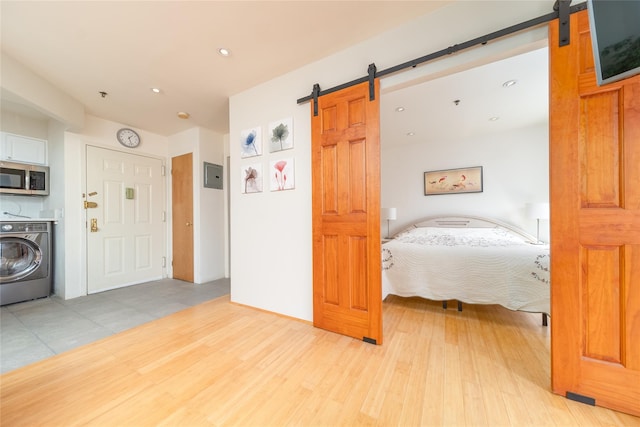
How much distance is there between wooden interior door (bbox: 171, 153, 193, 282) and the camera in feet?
11.7

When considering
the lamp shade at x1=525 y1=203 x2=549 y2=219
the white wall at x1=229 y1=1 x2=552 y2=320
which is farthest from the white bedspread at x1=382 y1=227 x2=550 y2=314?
the lamp shade at x1=525 y1=203 x2=549 y2=219

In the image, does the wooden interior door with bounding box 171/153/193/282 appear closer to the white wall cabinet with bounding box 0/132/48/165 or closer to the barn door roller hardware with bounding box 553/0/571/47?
the white wall cabinet with bounding box 0/132/48/165

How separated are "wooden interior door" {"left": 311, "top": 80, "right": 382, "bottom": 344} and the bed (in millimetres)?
741

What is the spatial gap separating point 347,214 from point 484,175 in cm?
361

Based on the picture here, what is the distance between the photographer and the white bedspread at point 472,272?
1.95 meters

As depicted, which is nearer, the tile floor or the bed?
the tile floor

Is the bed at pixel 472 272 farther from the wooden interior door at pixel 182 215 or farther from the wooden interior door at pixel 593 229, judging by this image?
the wooden interior door at pixel 182 215

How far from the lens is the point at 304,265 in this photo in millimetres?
2152

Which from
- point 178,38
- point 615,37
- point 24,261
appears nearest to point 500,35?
point 615,37

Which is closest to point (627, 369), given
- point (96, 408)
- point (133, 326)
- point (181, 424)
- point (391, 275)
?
point (391, 275)

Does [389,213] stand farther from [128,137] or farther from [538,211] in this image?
[128,137]

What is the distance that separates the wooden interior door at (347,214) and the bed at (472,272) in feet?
2.43

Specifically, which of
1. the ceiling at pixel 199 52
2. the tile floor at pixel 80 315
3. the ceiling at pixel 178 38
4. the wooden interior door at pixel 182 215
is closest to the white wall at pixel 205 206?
the wooden interior door at pixel 182 215

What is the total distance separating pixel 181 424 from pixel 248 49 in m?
2.58
